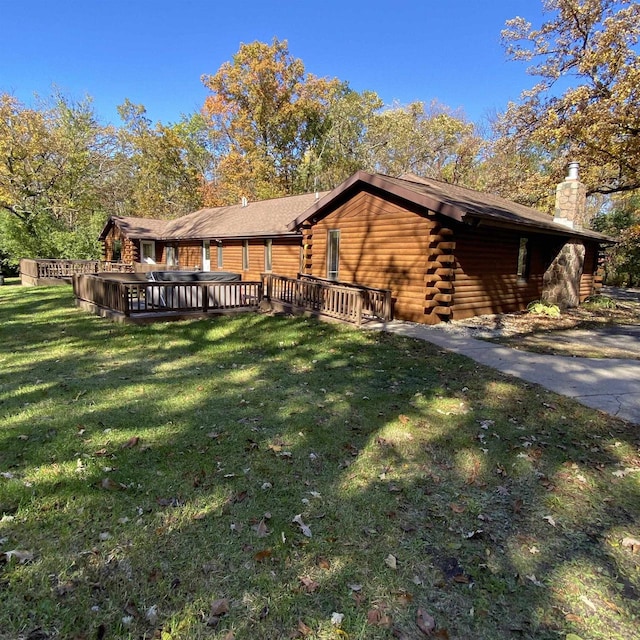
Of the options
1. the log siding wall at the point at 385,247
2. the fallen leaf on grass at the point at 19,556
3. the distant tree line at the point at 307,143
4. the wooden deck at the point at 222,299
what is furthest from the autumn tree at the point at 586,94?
the fallen leaf on grass at the point at 19,556

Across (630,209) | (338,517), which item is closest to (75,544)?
(338,517)

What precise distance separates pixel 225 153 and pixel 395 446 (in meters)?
36.0

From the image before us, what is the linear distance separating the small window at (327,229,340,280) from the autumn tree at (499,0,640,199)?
340 inches

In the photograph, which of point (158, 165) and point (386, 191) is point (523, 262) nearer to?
point (386, 191)

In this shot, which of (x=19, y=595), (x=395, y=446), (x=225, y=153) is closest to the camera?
(x=19, y=595)

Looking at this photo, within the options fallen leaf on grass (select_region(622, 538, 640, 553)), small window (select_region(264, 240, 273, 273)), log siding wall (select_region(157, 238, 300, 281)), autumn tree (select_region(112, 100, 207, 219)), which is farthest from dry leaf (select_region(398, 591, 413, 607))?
autumn tree (select_region(112, 100, 207, 219))

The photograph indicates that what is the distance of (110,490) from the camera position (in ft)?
10.4

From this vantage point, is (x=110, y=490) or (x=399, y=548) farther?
(x=110, y=490)

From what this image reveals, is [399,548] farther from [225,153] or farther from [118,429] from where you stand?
[225,153]

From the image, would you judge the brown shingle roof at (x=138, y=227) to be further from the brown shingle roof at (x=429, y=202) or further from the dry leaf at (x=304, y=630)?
the dry leaf at (x=304, y=630)

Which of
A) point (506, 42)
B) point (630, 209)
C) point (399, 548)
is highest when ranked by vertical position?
point (506, 42)

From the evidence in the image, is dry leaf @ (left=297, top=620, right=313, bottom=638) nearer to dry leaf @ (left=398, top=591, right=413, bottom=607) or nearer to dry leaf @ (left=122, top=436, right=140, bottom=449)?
dry leaf @ (left=398, top=591, right=413, bottom=607)

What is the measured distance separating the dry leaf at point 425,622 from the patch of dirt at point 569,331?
22.0ft

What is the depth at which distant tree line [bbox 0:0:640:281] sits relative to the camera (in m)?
14.4
